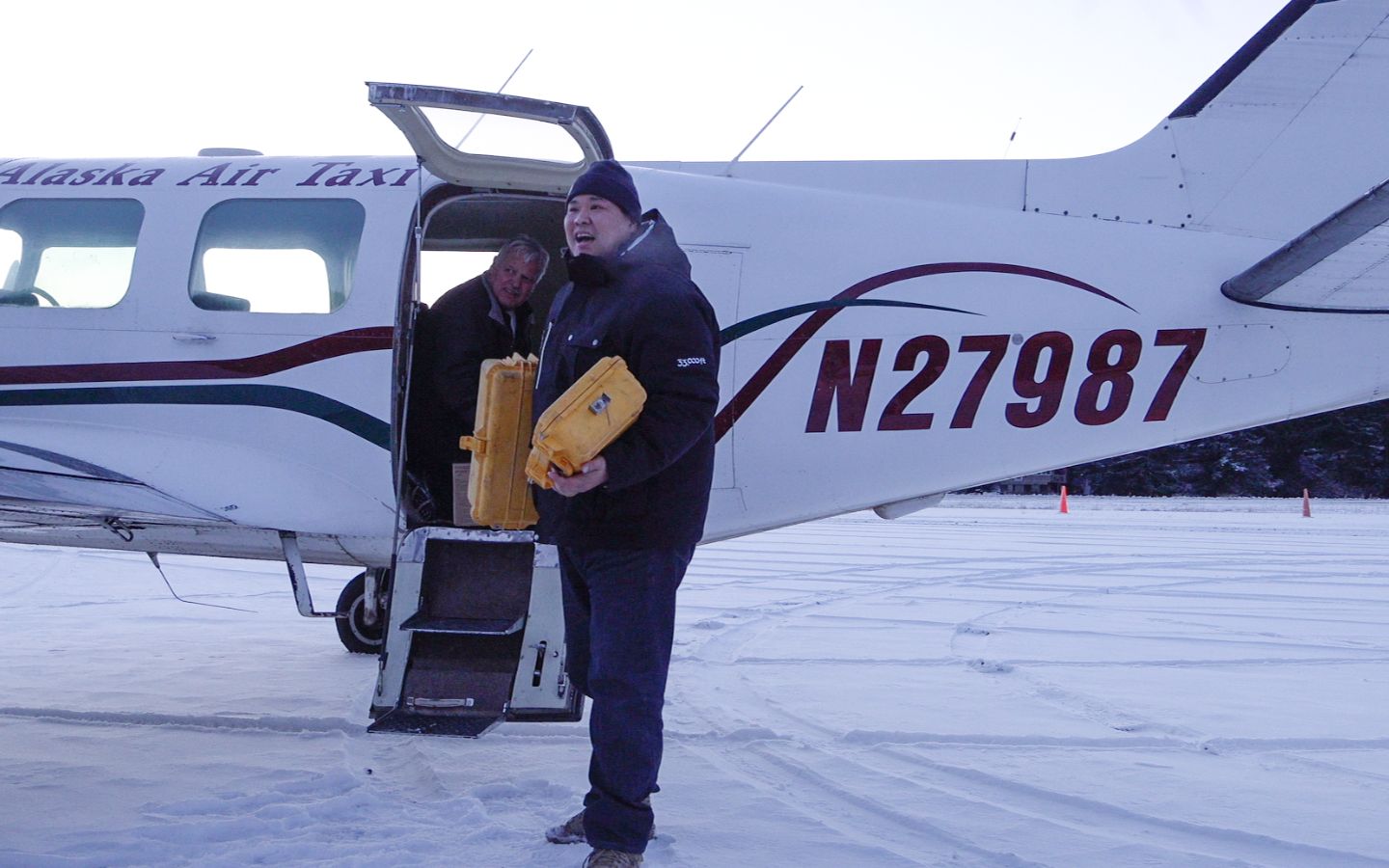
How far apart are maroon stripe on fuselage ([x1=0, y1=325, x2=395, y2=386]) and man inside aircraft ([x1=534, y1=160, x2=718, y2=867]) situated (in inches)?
93.5

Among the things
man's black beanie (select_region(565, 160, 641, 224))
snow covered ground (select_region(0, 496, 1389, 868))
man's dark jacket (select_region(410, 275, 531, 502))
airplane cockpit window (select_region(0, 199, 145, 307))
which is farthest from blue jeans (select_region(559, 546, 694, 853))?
airplane cockpit window (select_region(0, 199, 145, 307))

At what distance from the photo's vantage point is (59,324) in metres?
5.71

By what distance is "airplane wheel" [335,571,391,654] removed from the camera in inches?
281

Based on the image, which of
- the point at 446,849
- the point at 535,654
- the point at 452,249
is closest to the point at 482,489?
the point at 535,654

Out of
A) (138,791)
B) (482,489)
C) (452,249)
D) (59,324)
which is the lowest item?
(138,791)

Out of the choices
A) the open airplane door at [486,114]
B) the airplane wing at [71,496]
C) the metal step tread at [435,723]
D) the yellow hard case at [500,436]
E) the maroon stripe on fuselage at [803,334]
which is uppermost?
the open airplane door at [486,114]

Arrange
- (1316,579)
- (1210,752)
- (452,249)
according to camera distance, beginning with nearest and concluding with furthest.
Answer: (1210,752) → (452,249) → (1316,579)

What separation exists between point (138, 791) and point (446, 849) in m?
1.42

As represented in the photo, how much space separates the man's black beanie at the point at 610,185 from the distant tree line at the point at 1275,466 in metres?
35.5

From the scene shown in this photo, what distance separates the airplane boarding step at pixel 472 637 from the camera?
4289 millimetres

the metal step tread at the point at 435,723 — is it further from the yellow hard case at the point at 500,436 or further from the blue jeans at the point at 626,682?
the blue jeans at the point at 626,682

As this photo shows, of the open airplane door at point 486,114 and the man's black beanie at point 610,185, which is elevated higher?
the open airplane door at point 486,114

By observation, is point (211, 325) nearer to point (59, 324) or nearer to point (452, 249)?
point (59, 324)

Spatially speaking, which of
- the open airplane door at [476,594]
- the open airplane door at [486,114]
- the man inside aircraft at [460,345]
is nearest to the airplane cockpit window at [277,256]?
the man inside aircraft at [460,345]
